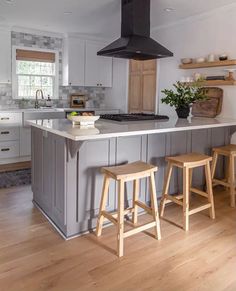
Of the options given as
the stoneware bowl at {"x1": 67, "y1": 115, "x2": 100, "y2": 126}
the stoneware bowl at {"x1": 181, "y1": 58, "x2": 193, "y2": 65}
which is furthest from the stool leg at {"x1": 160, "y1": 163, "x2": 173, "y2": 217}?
the stoneware bowl at {"x1": 181, "y1": 58, "x2": 193, "y2": 65}

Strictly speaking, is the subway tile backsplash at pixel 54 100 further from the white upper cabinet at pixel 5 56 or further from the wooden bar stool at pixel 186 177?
the wooden bar stool at pixel 186 177

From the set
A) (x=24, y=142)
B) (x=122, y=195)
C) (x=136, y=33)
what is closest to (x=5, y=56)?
(x=24, y=142)

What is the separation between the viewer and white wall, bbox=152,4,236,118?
3943 mm

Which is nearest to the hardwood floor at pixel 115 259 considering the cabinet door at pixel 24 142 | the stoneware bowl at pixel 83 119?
the stoneware bowl at pixel 83 119

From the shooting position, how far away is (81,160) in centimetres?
245

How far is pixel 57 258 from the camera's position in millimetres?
2158

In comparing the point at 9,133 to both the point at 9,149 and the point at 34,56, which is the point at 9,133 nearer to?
the point at 9,149

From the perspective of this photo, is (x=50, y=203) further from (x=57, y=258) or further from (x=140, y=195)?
(x=140, y=195)

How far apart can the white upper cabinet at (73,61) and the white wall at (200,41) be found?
1.57m

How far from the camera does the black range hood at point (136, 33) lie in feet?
11.3

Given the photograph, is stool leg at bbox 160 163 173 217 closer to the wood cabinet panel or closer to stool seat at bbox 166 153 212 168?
stool seat at bbox 166 153 212 168

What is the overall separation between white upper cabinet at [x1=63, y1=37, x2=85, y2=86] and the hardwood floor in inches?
139

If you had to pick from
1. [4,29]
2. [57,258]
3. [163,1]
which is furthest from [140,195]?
[4,29]

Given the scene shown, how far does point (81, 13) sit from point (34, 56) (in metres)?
1.60
